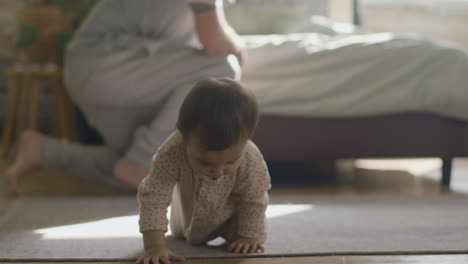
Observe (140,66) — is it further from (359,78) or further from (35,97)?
(35,97)

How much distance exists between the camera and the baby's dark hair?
3.70ft

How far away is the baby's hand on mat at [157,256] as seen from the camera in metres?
1.24

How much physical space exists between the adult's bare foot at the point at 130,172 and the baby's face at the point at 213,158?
2.65 feet

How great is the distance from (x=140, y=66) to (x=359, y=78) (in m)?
0.68

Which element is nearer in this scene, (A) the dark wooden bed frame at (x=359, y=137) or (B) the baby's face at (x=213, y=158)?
(B) the baby's face at (x=213, y=158)

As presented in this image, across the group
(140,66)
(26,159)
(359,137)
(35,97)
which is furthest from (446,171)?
(35,97)

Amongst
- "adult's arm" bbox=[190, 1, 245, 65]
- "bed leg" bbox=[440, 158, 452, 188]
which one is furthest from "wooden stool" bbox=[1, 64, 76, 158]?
"bed leg" bbox=[440, 158, 452, 188]

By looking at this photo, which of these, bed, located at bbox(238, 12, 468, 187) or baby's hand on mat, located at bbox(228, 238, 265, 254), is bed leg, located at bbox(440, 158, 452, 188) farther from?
baby's hand on mat, located at bbox(228, 238, 265, 254)

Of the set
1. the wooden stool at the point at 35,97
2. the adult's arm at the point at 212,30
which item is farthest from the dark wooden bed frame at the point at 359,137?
the wooden stool at the point at 35,97

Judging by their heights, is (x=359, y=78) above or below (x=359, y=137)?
above

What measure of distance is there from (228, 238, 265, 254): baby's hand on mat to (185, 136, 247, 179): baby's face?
0.65ft

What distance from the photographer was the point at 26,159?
215cm

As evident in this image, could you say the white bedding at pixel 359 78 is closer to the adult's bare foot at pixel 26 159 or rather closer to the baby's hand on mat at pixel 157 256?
the adult's bare foot at pixel 26 159

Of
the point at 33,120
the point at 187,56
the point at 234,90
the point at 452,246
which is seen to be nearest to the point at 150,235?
the point at 234,90
